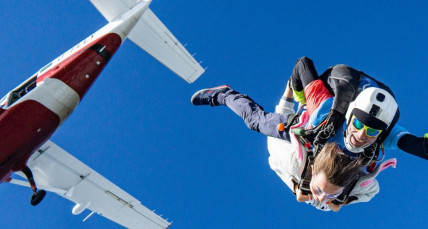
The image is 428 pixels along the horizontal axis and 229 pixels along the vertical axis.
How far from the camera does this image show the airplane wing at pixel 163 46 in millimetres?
12617

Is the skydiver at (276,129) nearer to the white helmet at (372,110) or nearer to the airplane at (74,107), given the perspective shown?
the white helmet at (372,110)

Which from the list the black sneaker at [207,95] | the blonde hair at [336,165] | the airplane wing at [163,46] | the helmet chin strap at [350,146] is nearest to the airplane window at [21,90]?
the airplane wing at [163,46]

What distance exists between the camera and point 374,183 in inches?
194

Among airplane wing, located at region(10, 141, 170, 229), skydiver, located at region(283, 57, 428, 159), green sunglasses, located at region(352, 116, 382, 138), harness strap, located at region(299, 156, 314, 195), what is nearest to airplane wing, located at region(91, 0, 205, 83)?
airplane wing, located at region(10, 141, 170, 229)

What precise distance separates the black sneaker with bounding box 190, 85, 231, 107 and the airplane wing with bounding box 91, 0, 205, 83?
18.9 feet

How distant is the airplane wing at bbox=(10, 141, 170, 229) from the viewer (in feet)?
42.6

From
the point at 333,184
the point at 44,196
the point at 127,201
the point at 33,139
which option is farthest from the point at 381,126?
the point at 127,201

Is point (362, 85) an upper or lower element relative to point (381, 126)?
upper

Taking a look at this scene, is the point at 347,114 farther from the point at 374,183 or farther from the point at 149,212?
the point at 149,212

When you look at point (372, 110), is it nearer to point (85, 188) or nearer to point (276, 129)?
point (276, 129)

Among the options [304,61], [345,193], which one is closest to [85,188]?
[304,61]

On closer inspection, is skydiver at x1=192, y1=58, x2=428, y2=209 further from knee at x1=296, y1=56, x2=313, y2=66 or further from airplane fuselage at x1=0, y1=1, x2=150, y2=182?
airplane fuselage at x1=0, y1=1, x2=150, y2=182

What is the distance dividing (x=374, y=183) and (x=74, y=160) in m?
11.1

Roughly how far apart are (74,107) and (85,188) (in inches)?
152
